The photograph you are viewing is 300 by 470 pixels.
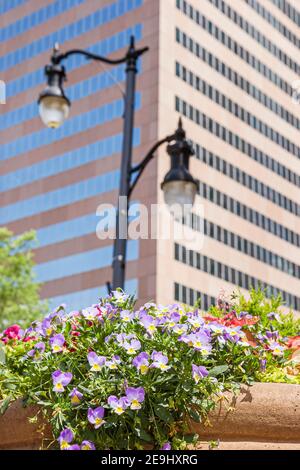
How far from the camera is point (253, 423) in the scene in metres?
4.03

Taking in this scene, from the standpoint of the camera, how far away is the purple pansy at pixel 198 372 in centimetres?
402

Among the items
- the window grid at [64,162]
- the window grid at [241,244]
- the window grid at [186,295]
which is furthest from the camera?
the window grid at [64,162]

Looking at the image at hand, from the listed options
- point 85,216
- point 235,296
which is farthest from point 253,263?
point 235,296

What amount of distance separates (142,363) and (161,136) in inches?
2738

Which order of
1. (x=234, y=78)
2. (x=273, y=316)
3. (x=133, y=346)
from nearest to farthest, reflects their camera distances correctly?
(x=133, y=346) → (x=273, y=316) → (x=234, y=78)

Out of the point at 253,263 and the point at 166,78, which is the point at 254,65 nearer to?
the point at 166,78

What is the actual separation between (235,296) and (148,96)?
71.3 metres

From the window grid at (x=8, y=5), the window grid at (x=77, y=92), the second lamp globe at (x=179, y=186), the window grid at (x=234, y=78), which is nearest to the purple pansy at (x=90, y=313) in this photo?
the second lamp globe at (x=179, y=186)

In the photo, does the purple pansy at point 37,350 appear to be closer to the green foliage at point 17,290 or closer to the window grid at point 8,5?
the green foliage at point 17,290

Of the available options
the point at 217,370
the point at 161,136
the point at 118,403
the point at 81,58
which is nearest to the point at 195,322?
the point at 217,370

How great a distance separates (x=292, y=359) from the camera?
4.83m

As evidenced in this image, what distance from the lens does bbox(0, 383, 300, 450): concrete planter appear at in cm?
403

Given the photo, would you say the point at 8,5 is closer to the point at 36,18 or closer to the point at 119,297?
the point at 36,18

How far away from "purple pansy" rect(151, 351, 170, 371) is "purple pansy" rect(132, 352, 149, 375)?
37 mm
